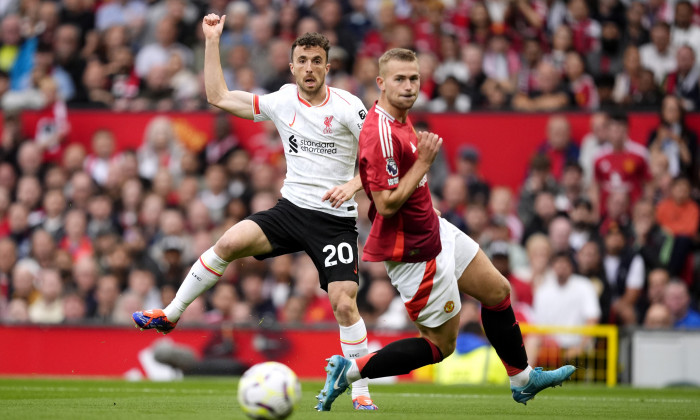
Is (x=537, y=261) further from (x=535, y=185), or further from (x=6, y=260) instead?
(x=6, y=260)

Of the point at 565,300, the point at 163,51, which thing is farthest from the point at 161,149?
the point at 565,300

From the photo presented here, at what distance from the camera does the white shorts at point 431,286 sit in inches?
294

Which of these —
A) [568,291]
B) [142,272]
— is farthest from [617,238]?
[142,272]

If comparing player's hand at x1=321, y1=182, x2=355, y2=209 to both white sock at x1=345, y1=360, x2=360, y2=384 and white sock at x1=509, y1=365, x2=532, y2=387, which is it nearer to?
white sock at x1=345, y1=360, x2=360, y2=384

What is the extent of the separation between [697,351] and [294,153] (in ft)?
19.7

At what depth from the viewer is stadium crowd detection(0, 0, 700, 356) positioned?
13664 mm

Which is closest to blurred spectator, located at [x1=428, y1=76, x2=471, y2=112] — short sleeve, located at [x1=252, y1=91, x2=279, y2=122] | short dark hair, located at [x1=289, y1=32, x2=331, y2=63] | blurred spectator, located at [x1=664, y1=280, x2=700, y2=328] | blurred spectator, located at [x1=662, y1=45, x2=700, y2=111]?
blurred spectator, located at [x1=662, y1=45, x2=700, y2=111]

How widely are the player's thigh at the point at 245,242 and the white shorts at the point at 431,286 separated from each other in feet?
4.23

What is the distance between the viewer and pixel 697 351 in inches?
489

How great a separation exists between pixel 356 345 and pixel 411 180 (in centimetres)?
175

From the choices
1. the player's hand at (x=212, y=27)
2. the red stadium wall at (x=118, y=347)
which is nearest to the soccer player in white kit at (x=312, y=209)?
the player's hand at (x=212, y=27)

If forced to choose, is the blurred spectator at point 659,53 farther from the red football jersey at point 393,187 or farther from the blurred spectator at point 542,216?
the red football jersey at point 393,187

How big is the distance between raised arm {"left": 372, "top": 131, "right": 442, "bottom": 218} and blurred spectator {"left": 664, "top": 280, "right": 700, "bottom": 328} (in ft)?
22.2

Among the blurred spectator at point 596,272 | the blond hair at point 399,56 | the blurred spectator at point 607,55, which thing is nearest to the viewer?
the blond hair at point 399,56
